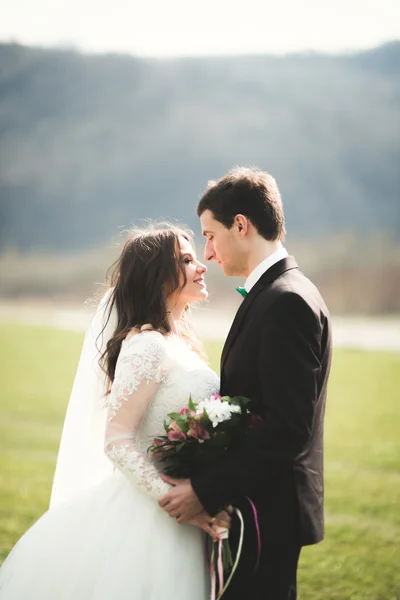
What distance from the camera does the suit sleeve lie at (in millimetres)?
2473

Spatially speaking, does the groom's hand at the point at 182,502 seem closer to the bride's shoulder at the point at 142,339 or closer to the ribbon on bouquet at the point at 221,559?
the ribbon on bouquet at the point at 221,559

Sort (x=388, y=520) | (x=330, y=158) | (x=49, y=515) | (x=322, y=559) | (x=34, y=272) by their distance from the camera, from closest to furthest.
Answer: (x=49, y=515), (x=322, y=559), (x=388, y=520), (x=34, y=272), (x=330, y=158)

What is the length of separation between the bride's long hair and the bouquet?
0.54 m

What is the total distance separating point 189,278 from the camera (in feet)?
10.4

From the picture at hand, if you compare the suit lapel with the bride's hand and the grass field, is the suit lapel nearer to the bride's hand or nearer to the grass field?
the bride's hand

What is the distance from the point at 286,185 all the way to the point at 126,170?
12.0m

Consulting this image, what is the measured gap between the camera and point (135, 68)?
52.8 metres

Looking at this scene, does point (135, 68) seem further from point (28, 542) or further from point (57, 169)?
point (28, 542)

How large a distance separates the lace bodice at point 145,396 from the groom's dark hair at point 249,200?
0.61 meters

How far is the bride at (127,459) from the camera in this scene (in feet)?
8.67

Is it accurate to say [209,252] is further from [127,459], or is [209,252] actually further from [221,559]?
[221,559]

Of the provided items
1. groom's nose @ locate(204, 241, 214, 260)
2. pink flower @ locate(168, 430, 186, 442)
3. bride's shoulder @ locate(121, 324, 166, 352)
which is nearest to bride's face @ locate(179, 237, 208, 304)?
groom's nose @ locate(204, 241, 214, 260)

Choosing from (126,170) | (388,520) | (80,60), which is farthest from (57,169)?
(388,520)

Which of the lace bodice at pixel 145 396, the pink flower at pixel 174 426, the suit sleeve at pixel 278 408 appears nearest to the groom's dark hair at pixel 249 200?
the suit sleeve at pixel 278 408
